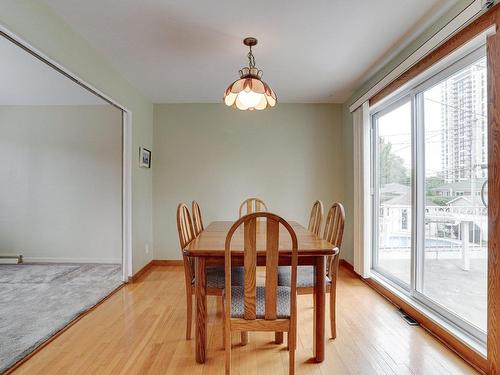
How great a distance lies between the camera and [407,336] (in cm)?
221

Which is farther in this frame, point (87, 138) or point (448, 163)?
point (87, 138)

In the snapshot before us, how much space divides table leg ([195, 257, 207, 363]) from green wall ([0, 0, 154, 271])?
5.98 feet

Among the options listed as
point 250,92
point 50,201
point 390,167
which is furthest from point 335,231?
point 50,201

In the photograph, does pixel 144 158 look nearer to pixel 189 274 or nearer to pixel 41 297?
pixel 41 297

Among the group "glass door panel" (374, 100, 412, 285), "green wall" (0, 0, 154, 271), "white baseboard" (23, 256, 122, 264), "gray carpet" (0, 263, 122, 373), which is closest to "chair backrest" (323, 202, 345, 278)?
"glass door panel" (374, 100, 412, 285)

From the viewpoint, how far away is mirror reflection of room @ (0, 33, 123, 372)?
8.23 feet

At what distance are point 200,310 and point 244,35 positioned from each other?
2099 millimetres

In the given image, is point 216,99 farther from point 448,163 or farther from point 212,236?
point 448,163

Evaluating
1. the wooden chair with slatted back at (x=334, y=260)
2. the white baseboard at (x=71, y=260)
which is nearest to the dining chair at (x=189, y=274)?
the wooden chair with slatted back at (x=334, y=260)

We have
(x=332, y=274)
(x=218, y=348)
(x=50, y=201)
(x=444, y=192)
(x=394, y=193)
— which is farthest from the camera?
(x=50, y=201)

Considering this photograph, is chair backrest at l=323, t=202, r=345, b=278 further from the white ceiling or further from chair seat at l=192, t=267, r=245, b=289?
the white ceiling

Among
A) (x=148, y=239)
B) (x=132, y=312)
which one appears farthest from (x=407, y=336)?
(x=148, y=239)

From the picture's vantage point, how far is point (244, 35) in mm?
2428

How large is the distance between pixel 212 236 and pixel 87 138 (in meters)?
3.14
